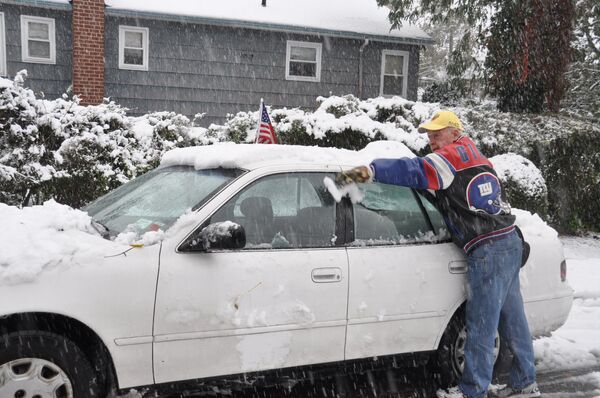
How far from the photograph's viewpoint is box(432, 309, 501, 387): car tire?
4.48 m

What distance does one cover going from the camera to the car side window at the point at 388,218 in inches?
167

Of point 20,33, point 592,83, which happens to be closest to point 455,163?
point 20,33

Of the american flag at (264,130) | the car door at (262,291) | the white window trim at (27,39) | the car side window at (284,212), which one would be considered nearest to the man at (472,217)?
the car side window at (284,212)

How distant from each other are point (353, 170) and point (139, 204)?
1.37m

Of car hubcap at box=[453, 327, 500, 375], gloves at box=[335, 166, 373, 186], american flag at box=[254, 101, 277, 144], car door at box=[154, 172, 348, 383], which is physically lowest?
car hubcap at box=[453, 327, 500, 375]

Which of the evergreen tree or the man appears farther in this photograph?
the evergreen tree

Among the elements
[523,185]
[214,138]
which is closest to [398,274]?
[214,138]

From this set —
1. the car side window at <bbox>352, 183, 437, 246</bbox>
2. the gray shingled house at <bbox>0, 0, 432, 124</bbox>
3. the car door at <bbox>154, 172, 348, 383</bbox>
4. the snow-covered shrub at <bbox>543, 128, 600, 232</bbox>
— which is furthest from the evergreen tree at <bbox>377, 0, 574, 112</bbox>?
the car door at <bbox>154, 172, 348, 383</bbox>

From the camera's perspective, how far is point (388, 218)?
438 cm

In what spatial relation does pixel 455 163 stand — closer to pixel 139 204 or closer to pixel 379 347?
pixel 379 347

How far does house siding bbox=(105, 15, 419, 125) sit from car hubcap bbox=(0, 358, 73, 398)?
12.4 metres

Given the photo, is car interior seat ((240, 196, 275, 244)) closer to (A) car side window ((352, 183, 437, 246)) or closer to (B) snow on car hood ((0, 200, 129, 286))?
(A) car side window ((352, 183, 437, 246))

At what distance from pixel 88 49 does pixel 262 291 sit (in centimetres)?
1209

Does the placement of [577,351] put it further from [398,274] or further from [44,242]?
[44,242]
